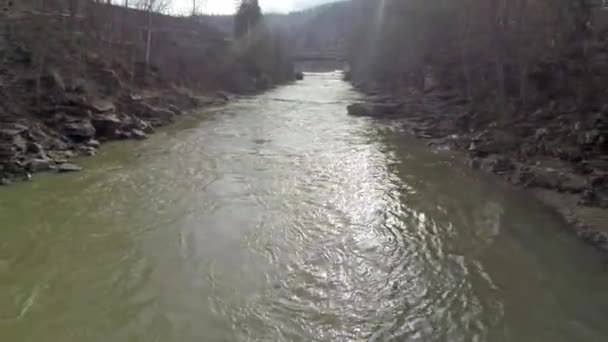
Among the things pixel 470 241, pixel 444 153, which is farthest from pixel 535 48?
pixel 470 241

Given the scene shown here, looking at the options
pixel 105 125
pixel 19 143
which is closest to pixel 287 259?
pixel 19 143

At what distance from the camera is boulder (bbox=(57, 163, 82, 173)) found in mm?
12784

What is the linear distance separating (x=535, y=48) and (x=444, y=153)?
6.11 m

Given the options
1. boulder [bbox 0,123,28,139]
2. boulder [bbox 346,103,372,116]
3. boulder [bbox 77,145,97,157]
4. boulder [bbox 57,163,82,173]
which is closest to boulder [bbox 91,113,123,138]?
boulder [bbox 77,145,97,157]

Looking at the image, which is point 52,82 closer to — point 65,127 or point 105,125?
point 105,125

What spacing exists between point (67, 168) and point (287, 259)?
880cm

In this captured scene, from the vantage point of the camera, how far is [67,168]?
12.9 meters

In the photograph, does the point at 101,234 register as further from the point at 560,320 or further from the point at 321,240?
the point at 560,320

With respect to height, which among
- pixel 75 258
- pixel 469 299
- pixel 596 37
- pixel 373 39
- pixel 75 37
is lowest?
pixel 75 258

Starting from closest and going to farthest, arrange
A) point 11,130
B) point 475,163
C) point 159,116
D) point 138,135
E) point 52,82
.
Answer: point 11,130 < point 475,163 < point 52,82 < point 138,135 < point 159,116

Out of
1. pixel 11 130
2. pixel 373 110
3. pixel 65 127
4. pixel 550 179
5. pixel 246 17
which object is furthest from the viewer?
pixel 246 17

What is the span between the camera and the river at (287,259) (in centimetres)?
577

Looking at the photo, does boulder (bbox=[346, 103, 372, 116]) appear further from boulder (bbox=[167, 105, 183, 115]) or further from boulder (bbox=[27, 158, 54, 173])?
boulder (bbox=[27, 158, 54, 173])

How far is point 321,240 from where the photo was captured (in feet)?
27.9
